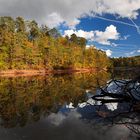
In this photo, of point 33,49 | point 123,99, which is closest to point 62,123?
point 123,99

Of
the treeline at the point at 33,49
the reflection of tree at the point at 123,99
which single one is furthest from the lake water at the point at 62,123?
the treeline at the point at 33,49

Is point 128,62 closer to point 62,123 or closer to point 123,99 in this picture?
point 62,123

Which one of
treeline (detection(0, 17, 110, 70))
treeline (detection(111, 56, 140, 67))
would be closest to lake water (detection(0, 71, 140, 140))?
treeline (detection(111, 56, 140, 67))

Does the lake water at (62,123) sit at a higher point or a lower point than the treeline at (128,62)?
lower

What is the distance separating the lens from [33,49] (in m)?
93.2

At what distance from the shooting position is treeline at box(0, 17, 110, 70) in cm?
8394

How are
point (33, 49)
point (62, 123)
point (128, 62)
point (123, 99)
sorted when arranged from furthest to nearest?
point (33, 49) → point (128, 62) → point (62, 123) → point (123, 99)

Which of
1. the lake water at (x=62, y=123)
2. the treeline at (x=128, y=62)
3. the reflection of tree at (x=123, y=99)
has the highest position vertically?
the treeline at (x=128, y=62)

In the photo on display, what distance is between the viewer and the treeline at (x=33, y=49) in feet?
275

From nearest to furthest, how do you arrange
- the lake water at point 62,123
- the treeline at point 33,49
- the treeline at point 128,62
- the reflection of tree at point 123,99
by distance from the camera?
the reflection of tree at point 123,99, the treeline at point 128,62, the lake water at point 62,123, the treeline at point 33,49

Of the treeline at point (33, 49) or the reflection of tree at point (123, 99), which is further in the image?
the treeline at point (33, 49)

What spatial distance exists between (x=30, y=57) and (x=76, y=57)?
34.2 m

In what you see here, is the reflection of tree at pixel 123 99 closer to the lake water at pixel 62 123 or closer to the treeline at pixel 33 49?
the lake water at pixel 62 123

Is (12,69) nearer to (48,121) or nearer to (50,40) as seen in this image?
(50,40)
